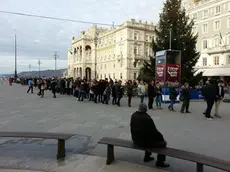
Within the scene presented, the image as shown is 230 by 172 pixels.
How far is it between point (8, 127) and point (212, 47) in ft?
144

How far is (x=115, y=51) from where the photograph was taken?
261 feet

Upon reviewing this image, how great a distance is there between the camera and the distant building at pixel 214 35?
42.9 metres

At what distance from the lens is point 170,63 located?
722 inches

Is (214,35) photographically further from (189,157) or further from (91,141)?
(189,157)

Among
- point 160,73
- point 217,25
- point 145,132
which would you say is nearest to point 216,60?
point 217,25

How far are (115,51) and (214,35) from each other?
37.7 meters

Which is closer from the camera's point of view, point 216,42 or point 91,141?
point 91,141

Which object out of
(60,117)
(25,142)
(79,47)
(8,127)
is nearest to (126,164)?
(25,142)

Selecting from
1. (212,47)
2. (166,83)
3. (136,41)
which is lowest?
(166,83)

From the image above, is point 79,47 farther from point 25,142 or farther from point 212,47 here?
point 25,142

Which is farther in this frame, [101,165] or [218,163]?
[101,165]

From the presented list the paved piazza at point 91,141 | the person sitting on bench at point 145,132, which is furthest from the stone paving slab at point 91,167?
the person sitting on bench at point 145,132

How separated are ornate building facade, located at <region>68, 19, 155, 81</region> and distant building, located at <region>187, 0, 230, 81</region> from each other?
524 inches

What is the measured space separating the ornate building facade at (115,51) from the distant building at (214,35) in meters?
13.3
